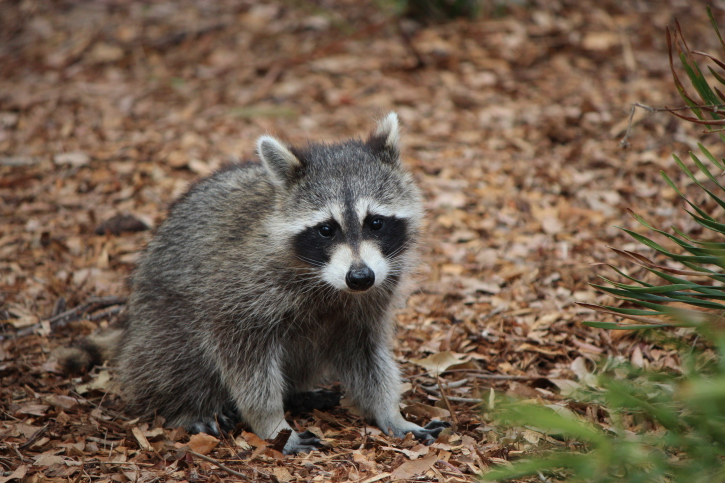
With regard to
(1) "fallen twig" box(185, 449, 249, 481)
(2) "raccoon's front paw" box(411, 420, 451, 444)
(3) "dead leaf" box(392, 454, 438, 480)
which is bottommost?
(2) "raccoon's front paw" box(411, 420, 451, 444)

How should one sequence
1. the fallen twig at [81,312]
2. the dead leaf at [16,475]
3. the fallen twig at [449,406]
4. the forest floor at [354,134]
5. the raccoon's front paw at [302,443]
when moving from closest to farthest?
the dead leaf at [16,475]
the raccoon's front paw at [302,443]
the forest floor at [354,134]
the fallen twig at [449,406]
the fallen twig at [81,312]

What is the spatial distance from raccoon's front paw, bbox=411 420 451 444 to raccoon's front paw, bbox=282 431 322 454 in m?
0.69

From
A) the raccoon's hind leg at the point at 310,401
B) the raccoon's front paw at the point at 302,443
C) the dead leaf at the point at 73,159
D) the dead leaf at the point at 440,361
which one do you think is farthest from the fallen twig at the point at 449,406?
the dead leaf at the point at 73,159

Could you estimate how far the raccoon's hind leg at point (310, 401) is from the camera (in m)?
5.34

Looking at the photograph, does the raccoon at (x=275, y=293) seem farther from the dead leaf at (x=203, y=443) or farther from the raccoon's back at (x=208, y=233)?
the dead leaf at (x=203, y=443)

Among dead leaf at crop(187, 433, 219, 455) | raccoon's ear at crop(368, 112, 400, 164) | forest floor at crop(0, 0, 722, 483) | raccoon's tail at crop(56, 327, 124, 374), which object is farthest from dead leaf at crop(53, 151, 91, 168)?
dead leaf at crop(187, 433, 219, 455)

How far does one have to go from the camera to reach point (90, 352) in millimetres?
5586

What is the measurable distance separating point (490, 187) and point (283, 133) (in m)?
2.58

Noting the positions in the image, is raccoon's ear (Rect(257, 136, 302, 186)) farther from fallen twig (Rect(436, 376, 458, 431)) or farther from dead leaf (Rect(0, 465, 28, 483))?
dead leaf (Rect(0, 465, 28, 483))

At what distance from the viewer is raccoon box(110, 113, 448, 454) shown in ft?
15.4

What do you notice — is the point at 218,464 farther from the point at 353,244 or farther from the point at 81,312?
the point at 81,312

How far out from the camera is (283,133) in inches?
333

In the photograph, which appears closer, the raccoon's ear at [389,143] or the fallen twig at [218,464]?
the fallen twig at [218,464]

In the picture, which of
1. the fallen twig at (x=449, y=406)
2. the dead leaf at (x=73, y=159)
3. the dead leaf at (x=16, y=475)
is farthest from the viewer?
the dead leaf at (x=73, y=159)
